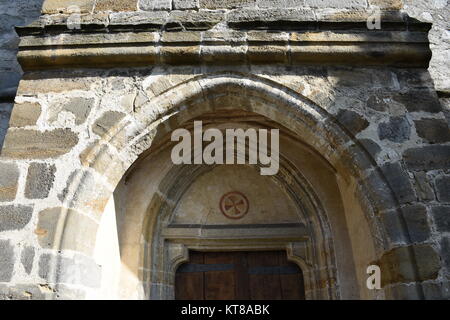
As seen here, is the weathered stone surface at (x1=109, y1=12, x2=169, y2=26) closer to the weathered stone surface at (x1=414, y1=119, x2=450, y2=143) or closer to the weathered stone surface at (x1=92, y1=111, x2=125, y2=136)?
the weathered stone surface at (x1=92, y1=111, x2=125, y2=136)

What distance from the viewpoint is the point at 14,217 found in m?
2.62

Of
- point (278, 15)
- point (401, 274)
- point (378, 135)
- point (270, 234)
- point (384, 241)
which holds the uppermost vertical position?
point (278, 15)

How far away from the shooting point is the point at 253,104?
3.14m

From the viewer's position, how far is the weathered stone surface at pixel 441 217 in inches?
101

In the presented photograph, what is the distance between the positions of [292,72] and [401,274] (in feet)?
5.07

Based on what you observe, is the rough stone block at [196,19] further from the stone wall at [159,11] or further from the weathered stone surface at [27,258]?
the weathered stone surface at [27,258]

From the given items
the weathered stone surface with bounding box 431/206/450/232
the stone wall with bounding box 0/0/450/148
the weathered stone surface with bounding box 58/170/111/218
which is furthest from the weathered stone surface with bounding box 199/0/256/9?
the weathered stone surface with bounding box 431/206/450/232

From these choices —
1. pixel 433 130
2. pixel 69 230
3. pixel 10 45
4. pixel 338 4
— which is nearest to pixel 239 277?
pixel 69 230

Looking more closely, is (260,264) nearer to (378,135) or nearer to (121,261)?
(121,261)

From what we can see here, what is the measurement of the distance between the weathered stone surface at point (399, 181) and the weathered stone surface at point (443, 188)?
17 cm

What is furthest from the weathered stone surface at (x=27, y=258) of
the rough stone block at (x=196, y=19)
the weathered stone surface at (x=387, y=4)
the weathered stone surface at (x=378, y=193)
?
the weathered stone surface at (x=387, y=4)

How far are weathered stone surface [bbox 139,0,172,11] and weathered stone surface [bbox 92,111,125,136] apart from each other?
968mm

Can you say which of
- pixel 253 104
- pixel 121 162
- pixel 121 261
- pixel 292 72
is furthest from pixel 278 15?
pixel 121 261

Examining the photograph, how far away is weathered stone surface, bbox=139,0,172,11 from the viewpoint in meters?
3.33
